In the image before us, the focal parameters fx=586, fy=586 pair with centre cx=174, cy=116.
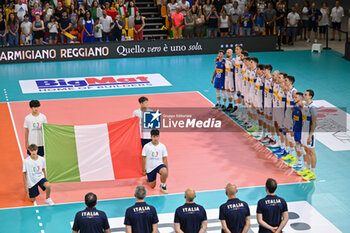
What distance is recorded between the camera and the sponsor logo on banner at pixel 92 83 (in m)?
23.7

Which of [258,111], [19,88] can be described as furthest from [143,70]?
[258,111]

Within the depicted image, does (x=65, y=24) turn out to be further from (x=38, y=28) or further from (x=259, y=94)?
(x=259, y=94)

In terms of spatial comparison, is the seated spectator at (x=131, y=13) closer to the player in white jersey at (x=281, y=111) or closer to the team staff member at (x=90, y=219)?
the player in white jersey at (x=281, y=111)

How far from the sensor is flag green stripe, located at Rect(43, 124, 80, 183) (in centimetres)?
1415

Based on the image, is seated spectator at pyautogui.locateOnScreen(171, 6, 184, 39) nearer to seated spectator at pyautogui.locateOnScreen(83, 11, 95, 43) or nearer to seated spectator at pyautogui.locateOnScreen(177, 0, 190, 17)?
seated spectator at pyautogui.locateOnScreen(177, 0, 190, 17)

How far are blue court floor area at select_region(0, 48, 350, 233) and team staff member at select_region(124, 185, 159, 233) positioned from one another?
281 cm

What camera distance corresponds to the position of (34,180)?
13.4m

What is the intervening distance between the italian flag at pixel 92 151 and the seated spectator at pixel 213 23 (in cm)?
1717

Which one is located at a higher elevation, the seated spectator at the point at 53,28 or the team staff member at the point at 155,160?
the seated spectator at the point at 53,28

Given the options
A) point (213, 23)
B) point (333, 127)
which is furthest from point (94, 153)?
point (213, 23)

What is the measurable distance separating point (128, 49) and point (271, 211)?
798 inches

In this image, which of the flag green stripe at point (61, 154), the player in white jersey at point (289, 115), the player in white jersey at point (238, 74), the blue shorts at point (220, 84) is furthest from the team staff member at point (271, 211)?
the blue shorts at point (220, 84)

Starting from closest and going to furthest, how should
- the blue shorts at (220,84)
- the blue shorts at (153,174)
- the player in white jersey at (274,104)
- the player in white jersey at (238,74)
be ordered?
the blue shorts at (153,174)
the player in white jersey at (274,104)
the player in white jersey at (238,74)
the blue shorts at (220,84)

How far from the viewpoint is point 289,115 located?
15750 millimetres
